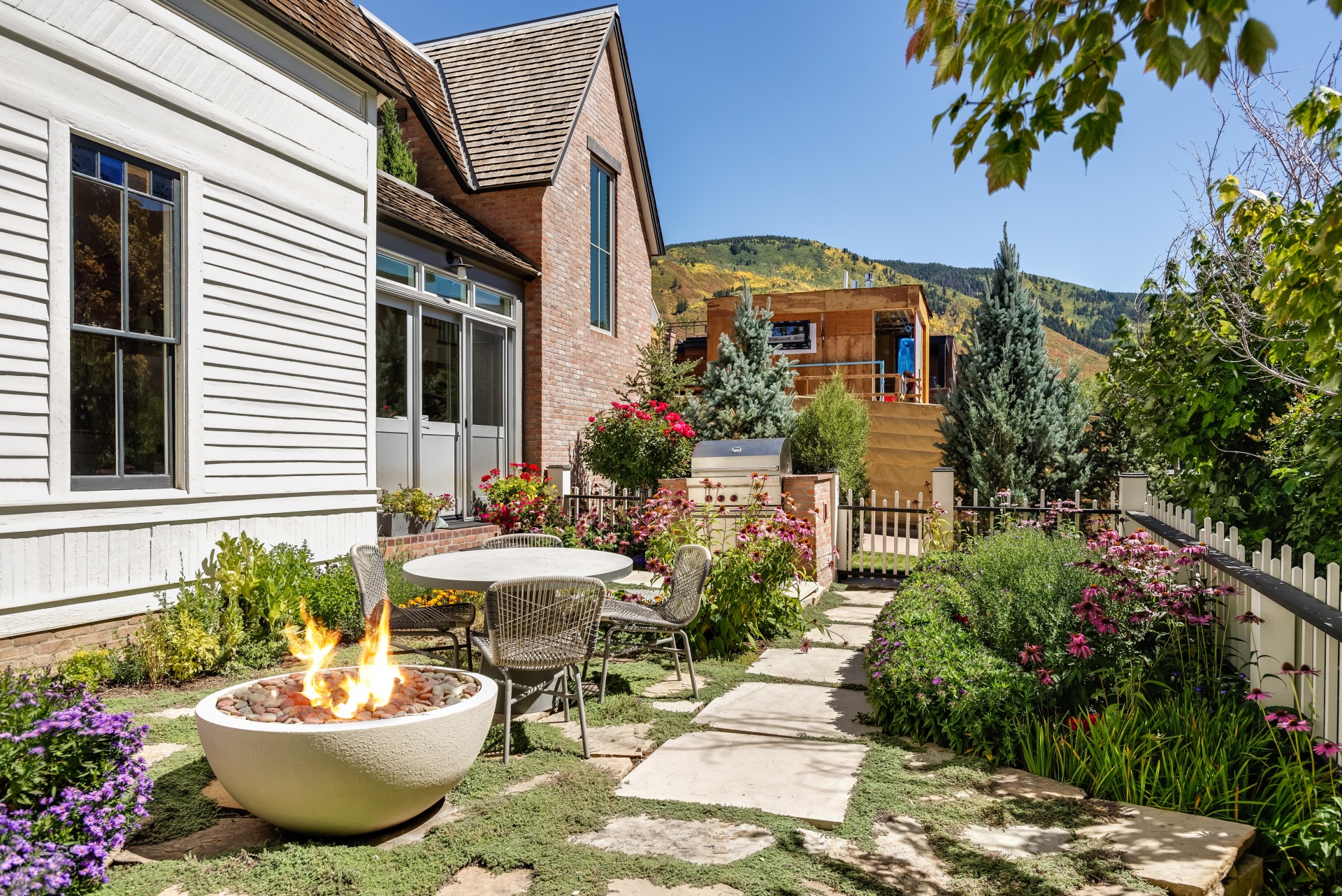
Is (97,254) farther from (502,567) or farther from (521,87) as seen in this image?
(521,87)

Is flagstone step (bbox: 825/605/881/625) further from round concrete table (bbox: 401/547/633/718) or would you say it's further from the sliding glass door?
the sliding glass door

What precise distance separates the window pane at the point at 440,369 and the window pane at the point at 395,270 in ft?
1.80

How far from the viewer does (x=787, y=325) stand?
24516mm

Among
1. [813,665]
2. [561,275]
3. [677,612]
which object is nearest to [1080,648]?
[813,665]

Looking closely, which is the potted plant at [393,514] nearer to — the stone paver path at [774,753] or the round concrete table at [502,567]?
the round concrete table at [502,567]

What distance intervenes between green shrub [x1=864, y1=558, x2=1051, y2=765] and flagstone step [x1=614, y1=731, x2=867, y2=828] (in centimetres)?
40

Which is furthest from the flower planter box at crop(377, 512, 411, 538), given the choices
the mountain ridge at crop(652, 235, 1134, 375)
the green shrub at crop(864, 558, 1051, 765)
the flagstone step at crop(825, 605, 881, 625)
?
the mountain ridge at crop(652, 235, 1134, 375)

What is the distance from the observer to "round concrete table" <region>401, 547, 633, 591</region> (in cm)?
453

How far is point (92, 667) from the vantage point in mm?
4949

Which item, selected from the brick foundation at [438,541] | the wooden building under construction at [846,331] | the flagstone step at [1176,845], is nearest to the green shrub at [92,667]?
the brick foundation at [438,541]

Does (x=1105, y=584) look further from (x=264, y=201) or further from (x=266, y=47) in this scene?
(x=266, y=47)

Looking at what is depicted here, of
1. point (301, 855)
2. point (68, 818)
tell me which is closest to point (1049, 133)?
point (301, 855)

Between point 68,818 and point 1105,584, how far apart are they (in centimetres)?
529

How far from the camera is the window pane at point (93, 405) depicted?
535 cm
